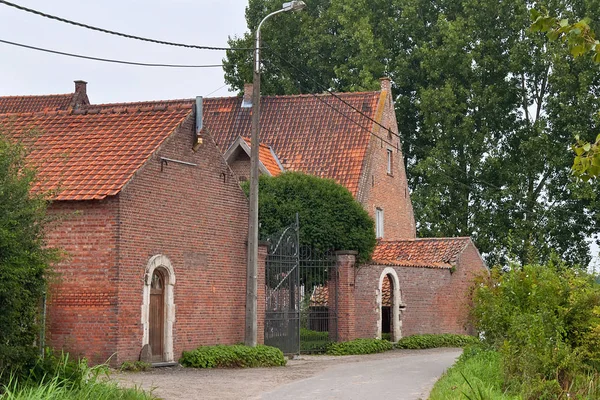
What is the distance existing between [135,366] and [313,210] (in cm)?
992

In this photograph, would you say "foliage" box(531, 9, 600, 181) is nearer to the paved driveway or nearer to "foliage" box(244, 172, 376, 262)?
the paved driveway

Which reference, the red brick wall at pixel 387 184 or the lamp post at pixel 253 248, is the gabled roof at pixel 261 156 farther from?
the lamp post at pixel 253 248

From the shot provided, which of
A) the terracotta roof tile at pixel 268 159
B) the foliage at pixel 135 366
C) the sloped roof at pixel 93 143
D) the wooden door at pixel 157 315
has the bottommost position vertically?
the foliage at pixel 135 366

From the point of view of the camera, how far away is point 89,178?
2200 centimetres

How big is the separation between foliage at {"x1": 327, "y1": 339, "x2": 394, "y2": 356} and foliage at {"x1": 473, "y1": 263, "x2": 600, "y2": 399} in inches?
345

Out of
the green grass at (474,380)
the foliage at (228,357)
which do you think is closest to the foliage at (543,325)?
the green grass at (474,380)

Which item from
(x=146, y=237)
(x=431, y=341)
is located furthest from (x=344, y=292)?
(x=146, y=237)

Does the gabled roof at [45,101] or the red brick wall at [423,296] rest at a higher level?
the gabled roof at [45,101]

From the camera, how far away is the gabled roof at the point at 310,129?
38500 millimetres

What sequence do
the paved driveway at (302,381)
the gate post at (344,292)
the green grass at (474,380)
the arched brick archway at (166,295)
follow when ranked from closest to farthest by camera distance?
the green grass at (474,380), the paved driveway at (302,381), the arched brick archway at (166,295), the gate post at (344,292)

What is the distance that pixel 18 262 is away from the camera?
14352 mm

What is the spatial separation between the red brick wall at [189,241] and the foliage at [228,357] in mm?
315

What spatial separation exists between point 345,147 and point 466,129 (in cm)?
1016

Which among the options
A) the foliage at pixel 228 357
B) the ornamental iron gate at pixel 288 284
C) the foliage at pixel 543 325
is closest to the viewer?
the foliage at pixel 543 325
